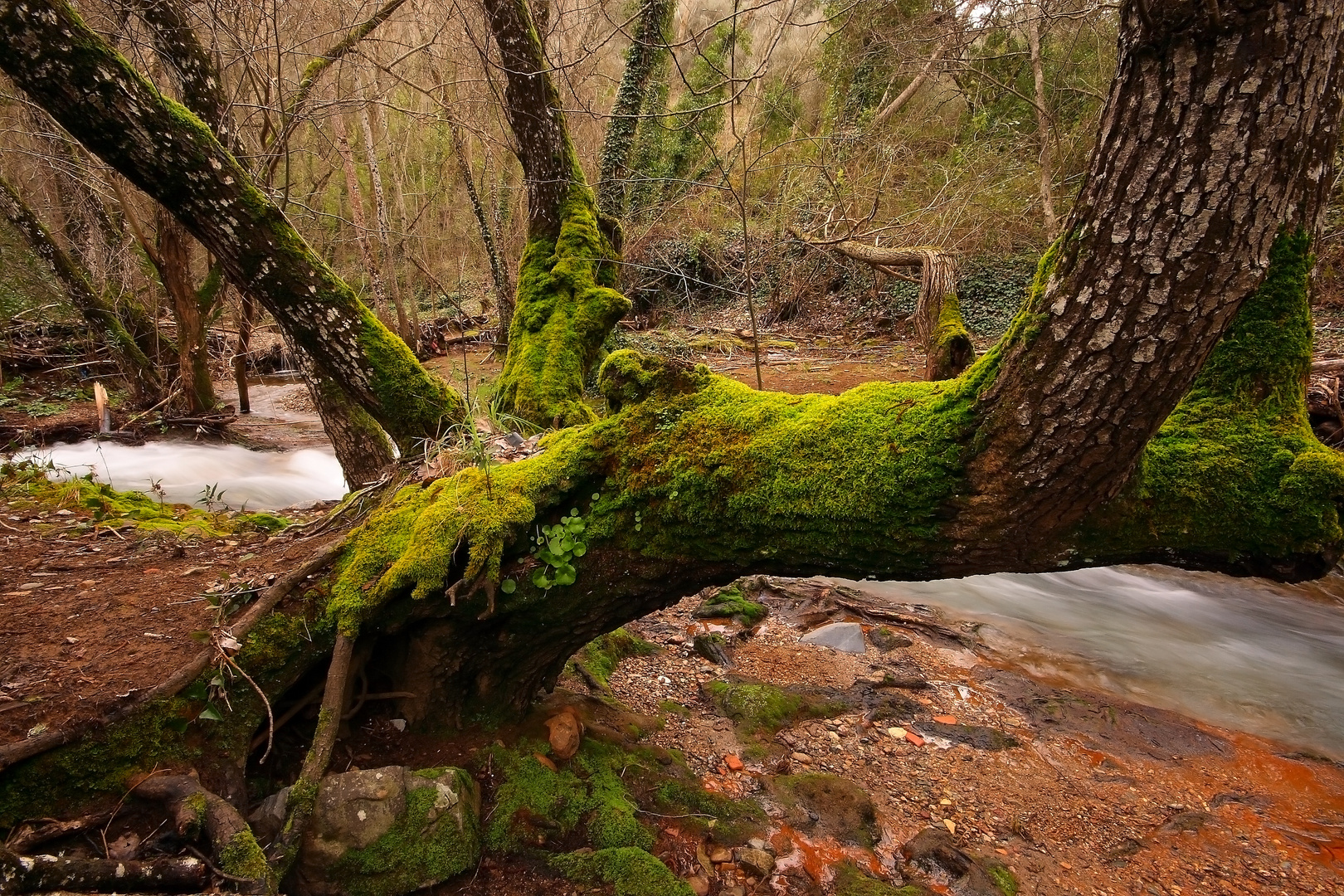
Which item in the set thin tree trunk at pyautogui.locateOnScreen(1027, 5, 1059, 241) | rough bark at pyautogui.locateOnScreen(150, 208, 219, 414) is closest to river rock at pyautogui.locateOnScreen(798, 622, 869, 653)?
rough bark at pyautogui.locateOnScreen(150, 208, 219, 414)

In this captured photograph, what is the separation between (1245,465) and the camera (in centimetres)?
189

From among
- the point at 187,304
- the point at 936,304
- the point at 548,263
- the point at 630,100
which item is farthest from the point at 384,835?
the point at 187,304

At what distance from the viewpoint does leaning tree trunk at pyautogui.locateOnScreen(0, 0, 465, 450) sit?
2787 mm

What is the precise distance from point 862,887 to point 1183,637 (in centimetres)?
521

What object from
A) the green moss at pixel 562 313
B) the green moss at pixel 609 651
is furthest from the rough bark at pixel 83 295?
the green moss at pixel 609 651

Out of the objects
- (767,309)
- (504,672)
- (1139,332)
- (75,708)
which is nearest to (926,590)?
(504,672)

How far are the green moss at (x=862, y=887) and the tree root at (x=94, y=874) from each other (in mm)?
2572

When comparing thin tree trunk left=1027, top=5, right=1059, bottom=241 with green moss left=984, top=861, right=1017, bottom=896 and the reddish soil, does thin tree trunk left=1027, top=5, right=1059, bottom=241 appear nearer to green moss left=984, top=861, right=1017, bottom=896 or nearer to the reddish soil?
green moss left=984, top=861, right=1017, bottom=896

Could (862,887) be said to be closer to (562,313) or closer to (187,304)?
(562,313)

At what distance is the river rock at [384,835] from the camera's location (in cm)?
241

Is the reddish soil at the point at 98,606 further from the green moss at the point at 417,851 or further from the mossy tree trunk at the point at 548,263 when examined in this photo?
the mossy tree trunk at the point at 548,263

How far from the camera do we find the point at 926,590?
6.80 metres

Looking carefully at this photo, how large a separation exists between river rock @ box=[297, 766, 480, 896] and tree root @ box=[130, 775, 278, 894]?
226 mm

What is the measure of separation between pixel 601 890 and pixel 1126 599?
667 cm
